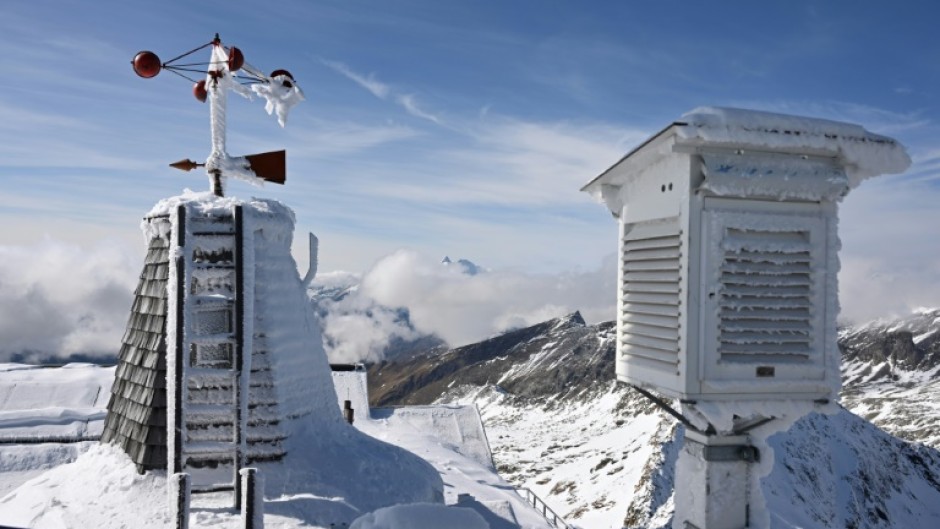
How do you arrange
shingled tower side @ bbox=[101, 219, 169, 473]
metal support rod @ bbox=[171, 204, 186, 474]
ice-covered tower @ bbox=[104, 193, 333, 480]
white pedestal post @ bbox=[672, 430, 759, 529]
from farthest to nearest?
shingled tower side @ bbox=[101, 219, 169, 473] → ice-covered tower @ bbox=[104, 193, 333, 480] → metal support rod @ bbox=[171, 204, 186, 474] → white pedestal post @ bbox=[672, 430, 759, 529]

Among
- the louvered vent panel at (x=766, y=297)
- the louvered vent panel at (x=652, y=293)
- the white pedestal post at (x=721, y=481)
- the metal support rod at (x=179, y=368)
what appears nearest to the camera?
the louvered vent panel at (x=766, y=297)

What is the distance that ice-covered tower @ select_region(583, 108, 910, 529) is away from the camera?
21.7ft

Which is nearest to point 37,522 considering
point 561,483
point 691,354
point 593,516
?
point 691,354

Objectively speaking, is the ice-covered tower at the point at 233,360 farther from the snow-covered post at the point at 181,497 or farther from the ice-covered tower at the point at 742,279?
the ice-covered tower at the point at 742,279

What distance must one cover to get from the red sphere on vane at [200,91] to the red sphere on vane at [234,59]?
794 mm

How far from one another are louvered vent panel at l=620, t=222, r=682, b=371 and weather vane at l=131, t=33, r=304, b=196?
26.5 feet

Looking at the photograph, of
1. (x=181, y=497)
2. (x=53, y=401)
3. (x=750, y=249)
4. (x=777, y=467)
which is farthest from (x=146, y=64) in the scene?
(x=777, y=467)

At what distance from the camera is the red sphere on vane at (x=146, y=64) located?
11617 millimetres

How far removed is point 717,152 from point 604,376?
151793 mm

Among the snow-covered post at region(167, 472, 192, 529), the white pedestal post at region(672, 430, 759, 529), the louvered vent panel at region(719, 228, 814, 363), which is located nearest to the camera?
the louvered vent panel at region(719, 228, 814, 363)

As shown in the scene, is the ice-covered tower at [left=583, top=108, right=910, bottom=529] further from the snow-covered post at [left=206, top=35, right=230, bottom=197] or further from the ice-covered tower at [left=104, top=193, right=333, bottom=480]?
the snow-covered post at [left=206, top=35, right=230, bottom=197]

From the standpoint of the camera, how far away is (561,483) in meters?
66.6

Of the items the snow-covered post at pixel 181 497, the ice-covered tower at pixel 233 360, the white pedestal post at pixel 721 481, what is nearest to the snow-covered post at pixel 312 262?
the ice-covered tower at pixel 233 360

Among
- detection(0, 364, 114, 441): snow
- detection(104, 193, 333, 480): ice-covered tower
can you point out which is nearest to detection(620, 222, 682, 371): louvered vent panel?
detection(104, 193, 333, 480): ice-covered tower
